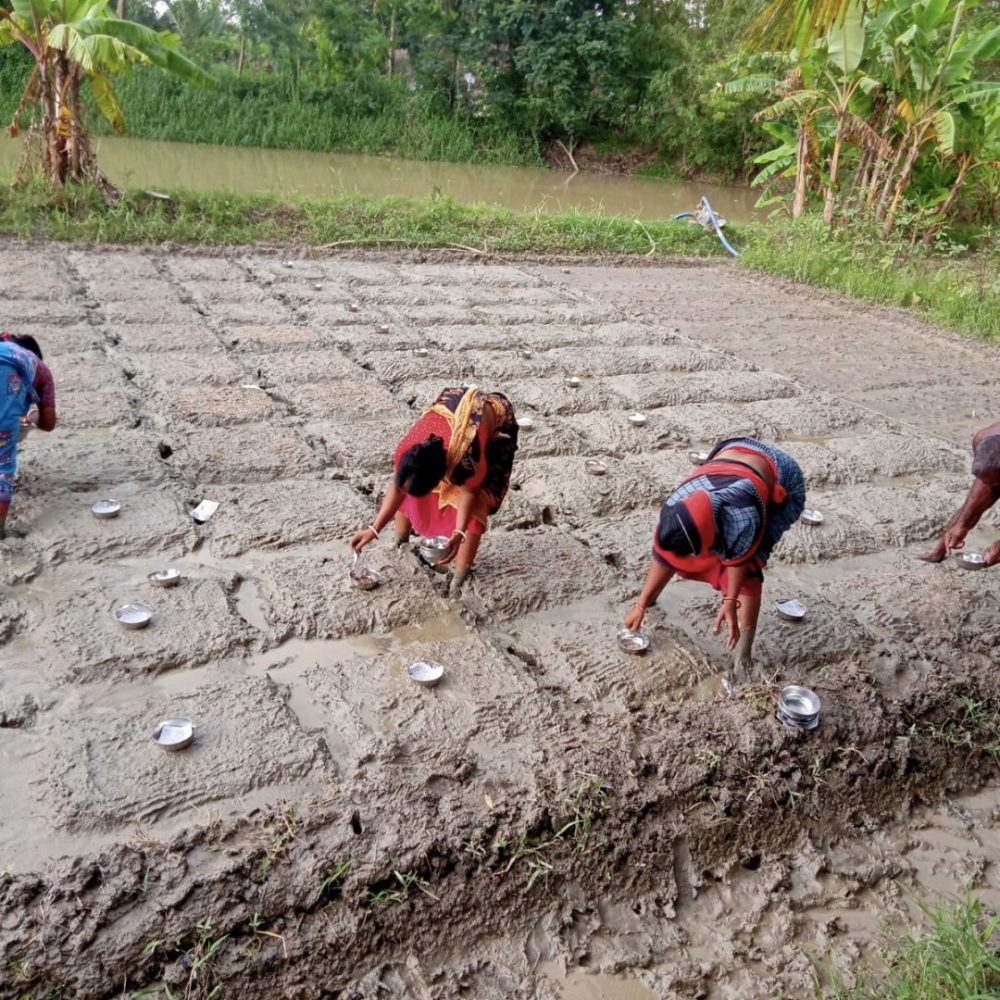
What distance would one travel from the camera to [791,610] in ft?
→ 11.0

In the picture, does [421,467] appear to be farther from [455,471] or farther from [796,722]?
[796,722]

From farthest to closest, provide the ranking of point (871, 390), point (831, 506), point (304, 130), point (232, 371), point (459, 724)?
1. point (304, 130)
2. point (871, 390)
3. point (232, 371)
4. point (831, 506)
5. point (459, 724)

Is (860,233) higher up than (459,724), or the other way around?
(860,233)

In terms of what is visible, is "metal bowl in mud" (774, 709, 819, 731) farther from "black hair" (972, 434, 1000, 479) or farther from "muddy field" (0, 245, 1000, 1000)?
"black hair" (972, 434, 1000, 479)

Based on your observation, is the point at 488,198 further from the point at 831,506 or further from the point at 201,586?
the point at 201,586

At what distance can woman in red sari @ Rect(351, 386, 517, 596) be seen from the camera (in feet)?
9.12

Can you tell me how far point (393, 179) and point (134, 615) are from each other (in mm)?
17213

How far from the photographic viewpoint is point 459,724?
8.73ft

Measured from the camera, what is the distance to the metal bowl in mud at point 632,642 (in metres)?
3.05

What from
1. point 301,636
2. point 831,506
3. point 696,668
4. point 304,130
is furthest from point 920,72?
point 304,130

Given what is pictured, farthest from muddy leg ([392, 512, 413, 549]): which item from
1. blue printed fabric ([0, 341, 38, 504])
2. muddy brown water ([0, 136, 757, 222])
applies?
muddy brown water ([0, 136, 757, 222])

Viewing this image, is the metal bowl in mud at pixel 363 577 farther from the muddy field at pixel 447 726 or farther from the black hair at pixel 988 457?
the black hair at pixel 988 457

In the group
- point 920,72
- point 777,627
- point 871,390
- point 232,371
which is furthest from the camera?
point 920,72

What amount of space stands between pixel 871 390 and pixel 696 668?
425 cm
